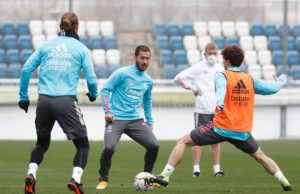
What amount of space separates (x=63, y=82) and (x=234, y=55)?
8.75ft

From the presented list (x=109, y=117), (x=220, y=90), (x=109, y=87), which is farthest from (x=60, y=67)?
(x=109, y=87)

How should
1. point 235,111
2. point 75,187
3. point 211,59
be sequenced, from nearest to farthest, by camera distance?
point 75,187 → point 235,111 → point 211,59

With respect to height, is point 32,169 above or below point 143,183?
above

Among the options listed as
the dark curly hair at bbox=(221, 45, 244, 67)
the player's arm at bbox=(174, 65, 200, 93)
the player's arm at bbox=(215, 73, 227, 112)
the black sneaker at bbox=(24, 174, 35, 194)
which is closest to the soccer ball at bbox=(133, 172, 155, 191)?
the player's arm at bbox=(215, 73, 227, 112)

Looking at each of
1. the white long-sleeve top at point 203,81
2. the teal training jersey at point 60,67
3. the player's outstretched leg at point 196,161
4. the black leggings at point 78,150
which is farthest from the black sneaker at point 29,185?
the white long-sleeve top at point 203,81

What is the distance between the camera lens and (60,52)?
12.5 metres

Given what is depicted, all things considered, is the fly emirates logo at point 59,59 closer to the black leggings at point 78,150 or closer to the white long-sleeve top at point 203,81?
the black leggings at point 78,150

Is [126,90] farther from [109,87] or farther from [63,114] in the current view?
[63,114]

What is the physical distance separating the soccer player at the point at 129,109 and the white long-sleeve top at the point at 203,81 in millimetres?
2947

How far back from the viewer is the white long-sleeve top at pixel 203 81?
18016 millimetres

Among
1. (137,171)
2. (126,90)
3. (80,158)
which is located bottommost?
(137,171)

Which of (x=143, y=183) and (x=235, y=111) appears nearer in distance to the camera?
(x=235, y=111)

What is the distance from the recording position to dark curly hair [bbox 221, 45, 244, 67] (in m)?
14.0

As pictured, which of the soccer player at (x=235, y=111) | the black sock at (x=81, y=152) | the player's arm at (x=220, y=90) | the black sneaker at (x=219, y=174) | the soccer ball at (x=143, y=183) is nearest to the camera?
the black sock at (x=81, y=152)
